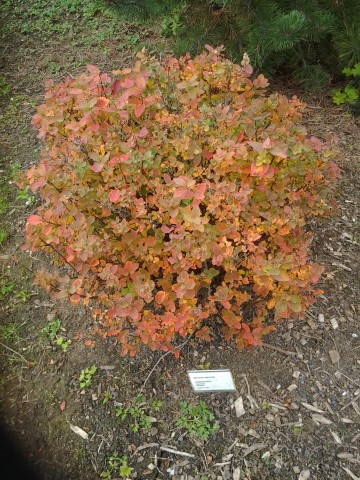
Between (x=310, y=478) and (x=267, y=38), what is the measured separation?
2.13 meters

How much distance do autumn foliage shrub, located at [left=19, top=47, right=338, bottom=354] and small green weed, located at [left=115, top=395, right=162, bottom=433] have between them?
0.97ft

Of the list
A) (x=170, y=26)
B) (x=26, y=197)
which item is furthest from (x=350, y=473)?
(x=170, y=26)

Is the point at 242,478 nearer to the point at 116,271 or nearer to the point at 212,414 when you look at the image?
the point at 212,414

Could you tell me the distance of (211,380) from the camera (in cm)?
176

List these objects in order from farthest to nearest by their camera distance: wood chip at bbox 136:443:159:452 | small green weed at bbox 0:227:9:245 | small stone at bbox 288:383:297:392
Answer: small green weed at bbox 0:227:9:245 → small stone at bbox 288:383:297:392 → wood chip at bbox 136:443:159:452

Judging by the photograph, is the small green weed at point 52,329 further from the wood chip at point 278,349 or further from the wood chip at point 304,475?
the wood chip at point 304,475

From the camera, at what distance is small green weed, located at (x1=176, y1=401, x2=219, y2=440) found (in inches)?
72.9

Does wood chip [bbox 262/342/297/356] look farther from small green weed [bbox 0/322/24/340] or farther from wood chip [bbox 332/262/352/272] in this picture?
small green weed [bbox 0/322/24/340]

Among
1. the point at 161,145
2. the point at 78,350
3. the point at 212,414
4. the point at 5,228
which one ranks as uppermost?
the point at 161,145

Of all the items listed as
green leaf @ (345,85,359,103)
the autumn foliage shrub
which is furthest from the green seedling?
green leaf @ (345,85,359,103)

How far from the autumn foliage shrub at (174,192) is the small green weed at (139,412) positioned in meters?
0.29

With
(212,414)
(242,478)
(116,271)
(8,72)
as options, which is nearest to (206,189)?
(116,271)

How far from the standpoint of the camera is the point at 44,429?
75.7 inches

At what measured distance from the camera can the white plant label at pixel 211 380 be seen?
1.72 m
